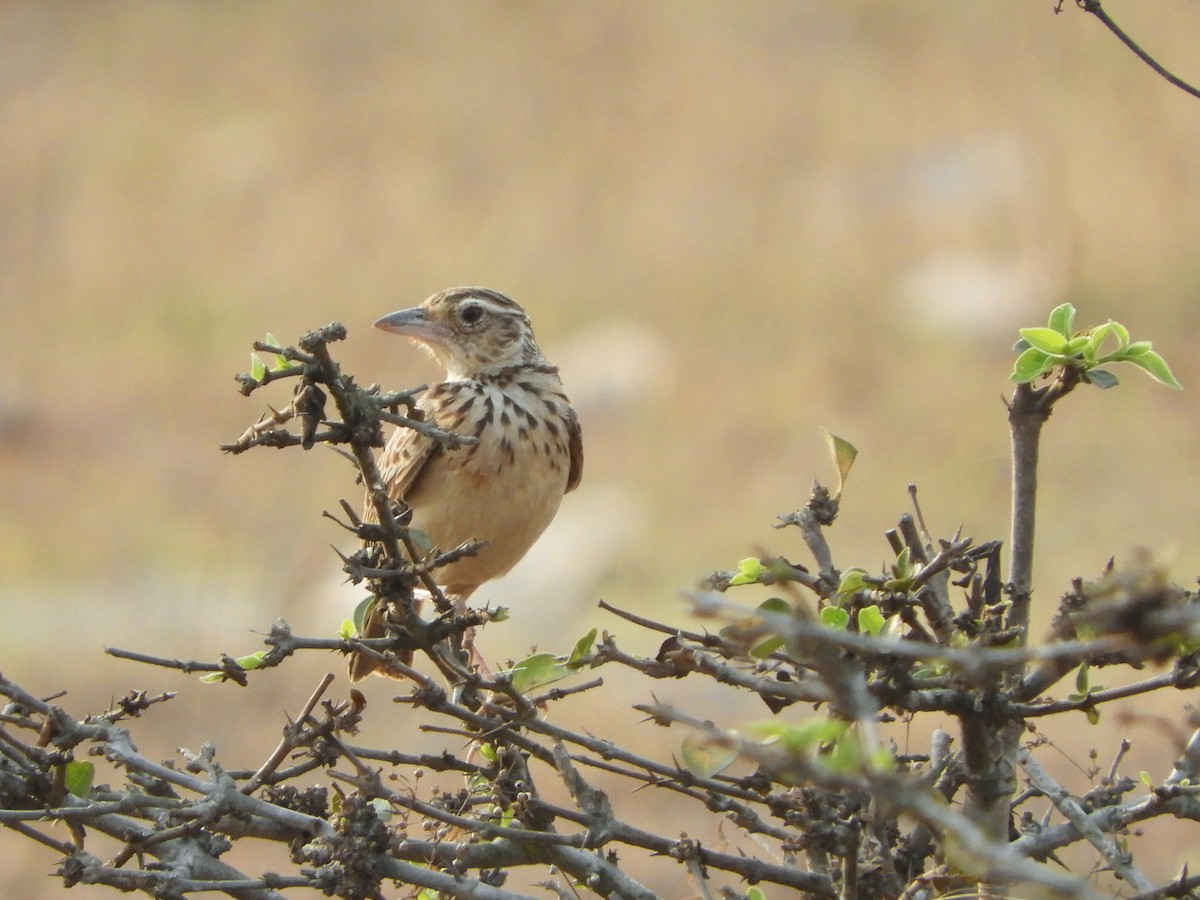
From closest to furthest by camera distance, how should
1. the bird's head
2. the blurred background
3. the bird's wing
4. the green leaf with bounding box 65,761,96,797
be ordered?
the green leaf with bounding box 65,761,96,797 → the bird's wing → the bird's head → the blurred background

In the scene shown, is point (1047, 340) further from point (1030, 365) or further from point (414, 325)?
point (414, 325)

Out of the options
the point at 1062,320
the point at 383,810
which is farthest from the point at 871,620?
the point at 383,810

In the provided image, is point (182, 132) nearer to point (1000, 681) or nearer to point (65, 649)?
point (65, 649)

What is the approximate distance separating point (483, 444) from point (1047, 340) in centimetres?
259

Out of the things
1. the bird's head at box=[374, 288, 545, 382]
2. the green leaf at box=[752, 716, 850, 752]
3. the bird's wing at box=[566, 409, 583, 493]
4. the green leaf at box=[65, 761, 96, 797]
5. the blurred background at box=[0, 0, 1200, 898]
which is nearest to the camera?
the green leaf at box=[752, 716, 850, 752]

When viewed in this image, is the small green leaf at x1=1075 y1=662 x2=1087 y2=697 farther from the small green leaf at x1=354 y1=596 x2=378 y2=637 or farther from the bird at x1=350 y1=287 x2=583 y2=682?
the bird at x1=350 y1=287 x2=583 y2=682

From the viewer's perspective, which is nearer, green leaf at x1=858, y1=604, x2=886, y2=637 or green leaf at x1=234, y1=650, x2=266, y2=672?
green leaf at x1=858, y1=604, x2=886, y2=637

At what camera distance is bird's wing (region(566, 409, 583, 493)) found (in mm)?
5172

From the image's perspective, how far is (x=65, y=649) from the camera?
14.0 meters

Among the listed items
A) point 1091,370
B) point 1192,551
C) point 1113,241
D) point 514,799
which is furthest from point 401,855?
point 1113,241

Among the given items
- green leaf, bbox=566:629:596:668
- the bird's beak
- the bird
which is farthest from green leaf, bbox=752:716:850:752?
the bird's beak

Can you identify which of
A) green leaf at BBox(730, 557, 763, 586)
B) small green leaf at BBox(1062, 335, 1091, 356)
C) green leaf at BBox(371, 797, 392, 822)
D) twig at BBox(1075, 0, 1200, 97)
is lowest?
green leaf at BBox(371, 797, 392, 822)

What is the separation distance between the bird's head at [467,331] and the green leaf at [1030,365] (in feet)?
10.2

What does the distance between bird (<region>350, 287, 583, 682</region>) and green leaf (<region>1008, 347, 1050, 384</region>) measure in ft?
6.96
